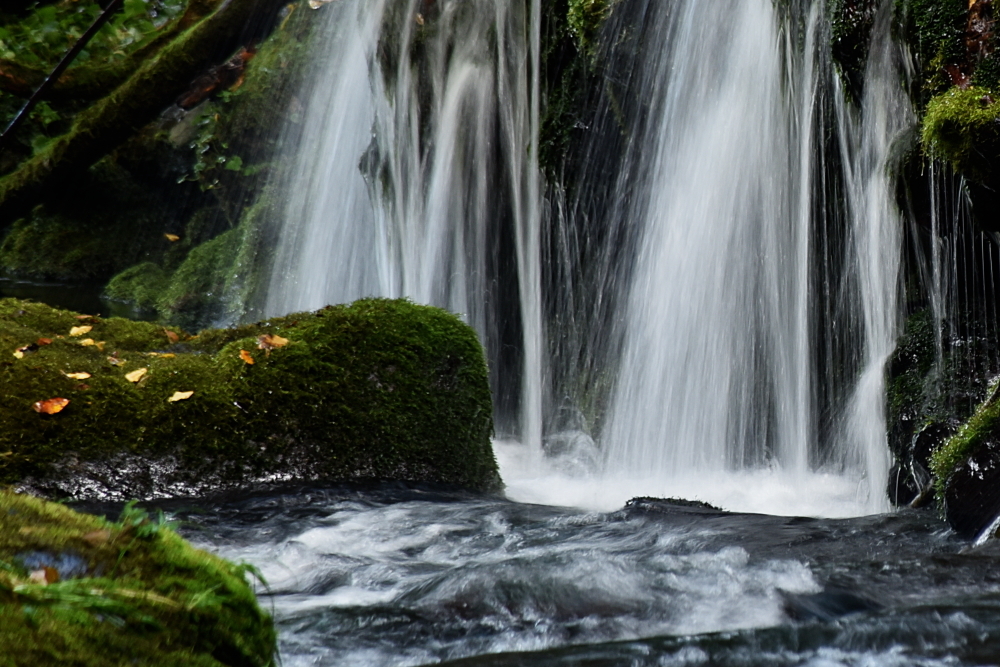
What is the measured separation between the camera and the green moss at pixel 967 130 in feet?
14.2

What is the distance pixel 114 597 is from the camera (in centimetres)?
154

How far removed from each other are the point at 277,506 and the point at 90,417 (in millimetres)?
973

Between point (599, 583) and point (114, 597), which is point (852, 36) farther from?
point (114, 597)

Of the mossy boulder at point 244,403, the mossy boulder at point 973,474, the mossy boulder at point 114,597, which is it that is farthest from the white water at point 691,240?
the mossy boulder at point 114,597

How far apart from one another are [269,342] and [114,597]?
343 cm

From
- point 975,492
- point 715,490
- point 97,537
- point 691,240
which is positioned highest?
point 691,240

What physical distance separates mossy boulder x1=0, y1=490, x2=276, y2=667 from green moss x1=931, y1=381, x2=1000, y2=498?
3376 mm

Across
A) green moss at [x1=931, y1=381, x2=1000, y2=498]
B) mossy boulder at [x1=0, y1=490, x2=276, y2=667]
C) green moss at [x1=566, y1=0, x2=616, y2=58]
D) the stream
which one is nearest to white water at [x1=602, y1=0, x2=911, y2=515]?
green moss at [x1=566, y1=0, x2=616, y2=58]

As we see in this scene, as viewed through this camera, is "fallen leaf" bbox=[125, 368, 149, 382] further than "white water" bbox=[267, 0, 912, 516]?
No

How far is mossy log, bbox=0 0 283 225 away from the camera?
11359 millimetres

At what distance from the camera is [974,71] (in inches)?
188

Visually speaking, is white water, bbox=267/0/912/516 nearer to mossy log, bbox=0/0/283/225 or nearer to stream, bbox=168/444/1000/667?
stream, bbox=168/444/1000/667

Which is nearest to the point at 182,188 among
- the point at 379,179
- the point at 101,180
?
the point at 101,180

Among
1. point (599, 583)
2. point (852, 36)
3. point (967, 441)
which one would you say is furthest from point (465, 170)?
point (599, 583)
